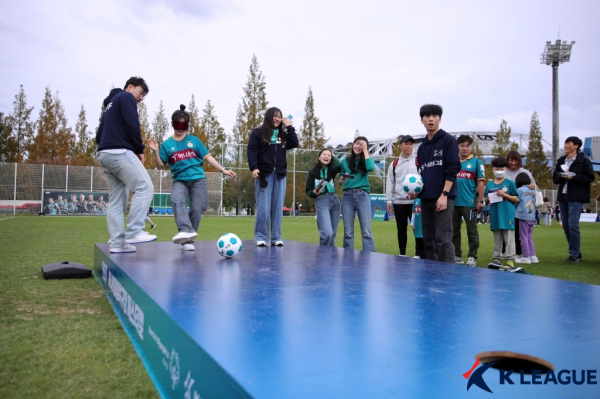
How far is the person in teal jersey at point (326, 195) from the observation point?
17.7 ft

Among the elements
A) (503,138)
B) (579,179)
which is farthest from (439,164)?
(503,138)

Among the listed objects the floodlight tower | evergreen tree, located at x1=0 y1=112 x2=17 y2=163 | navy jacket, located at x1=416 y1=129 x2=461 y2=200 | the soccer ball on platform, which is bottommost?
the soccer ball on platform

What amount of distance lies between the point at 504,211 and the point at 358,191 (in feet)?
6.67

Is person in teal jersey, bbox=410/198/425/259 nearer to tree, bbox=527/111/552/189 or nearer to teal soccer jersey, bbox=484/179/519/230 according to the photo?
teal soccer jersey, bbox=484/179/519/230

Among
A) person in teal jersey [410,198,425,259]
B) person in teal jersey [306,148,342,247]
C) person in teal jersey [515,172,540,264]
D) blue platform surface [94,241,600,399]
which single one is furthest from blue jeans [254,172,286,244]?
person in teal jersey [515,172,540,264]

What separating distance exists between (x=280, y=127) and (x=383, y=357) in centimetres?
401

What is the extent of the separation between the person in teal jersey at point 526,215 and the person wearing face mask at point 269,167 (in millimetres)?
3565

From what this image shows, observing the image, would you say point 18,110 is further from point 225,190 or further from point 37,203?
point 225,190

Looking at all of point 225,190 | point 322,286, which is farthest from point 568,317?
point 225,190

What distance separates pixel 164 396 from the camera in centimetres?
153

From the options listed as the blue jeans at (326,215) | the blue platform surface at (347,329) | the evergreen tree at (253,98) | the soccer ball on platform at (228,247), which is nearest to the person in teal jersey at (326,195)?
the blue jeans at (326,215)

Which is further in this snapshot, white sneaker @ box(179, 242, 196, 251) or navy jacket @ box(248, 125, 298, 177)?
navy jacket @ box(248, 125, 298, 177)

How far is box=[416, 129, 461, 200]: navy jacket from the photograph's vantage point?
386cm

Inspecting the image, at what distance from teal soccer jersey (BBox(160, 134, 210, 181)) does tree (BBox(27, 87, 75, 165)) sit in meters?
29.9
